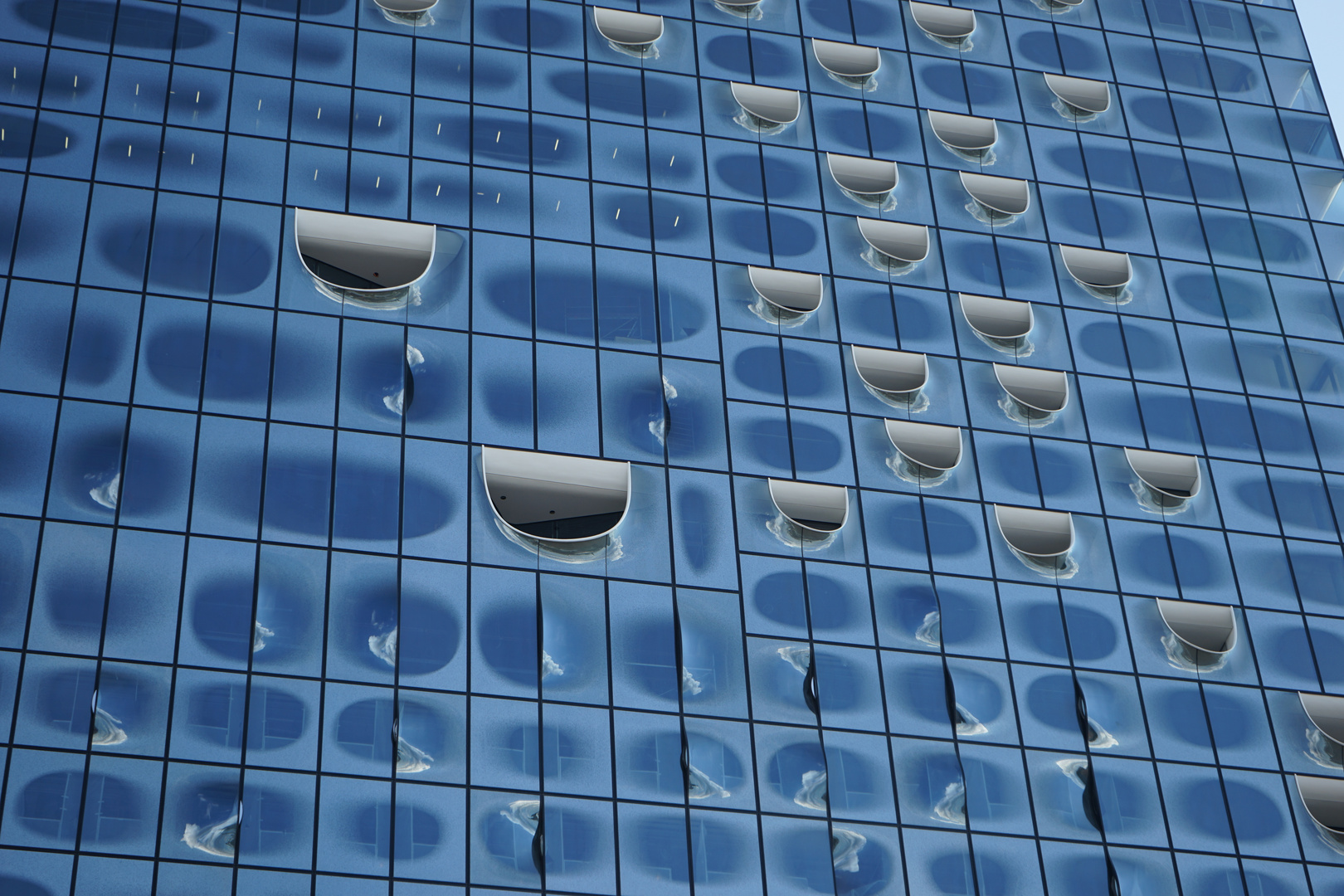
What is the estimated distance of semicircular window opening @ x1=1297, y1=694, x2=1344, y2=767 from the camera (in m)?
32.7

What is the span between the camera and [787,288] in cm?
3588

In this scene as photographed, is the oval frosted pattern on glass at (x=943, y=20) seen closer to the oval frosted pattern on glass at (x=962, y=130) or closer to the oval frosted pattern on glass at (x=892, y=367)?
the oval frosted pattern on glass at (x=962, y=130)

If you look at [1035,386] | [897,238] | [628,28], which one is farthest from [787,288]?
[628,28]

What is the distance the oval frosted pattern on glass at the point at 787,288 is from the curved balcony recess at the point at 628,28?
→ 244 inches

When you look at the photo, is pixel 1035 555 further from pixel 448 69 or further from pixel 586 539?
pixel 448 69

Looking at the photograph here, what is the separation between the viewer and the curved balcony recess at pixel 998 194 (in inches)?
1512

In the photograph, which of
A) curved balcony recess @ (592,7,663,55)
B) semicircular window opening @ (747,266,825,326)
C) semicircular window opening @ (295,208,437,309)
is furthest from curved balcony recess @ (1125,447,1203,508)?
semicircular window opening @ (295,208,437,309)

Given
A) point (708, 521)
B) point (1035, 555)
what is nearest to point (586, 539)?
point (708, 521)

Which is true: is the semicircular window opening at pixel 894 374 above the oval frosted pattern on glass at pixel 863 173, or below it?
below

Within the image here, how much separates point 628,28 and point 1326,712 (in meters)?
19.3

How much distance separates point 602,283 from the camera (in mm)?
35094

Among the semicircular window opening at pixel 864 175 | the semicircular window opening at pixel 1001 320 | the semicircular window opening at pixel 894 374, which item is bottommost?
the semicircular window opening at pixel 894 374

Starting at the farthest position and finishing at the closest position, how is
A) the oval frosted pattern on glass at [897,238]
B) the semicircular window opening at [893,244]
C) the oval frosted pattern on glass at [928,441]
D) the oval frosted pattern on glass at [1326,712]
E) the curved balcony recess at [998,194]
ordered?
the curved balcony recess at [998,194], the oval frosted pattern on glass at [897,238], the semicircular window opening at [893,244], the oval frosted pattern on glass at [928,441], the oval frosted pattern on glass at [1326,712]

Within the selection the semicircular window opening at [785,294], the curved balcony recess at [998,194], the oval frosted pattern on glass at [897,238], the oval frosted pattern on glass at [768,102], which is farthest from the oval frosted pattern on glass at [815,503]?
the oval frosted pattern on glass at [768,102]
